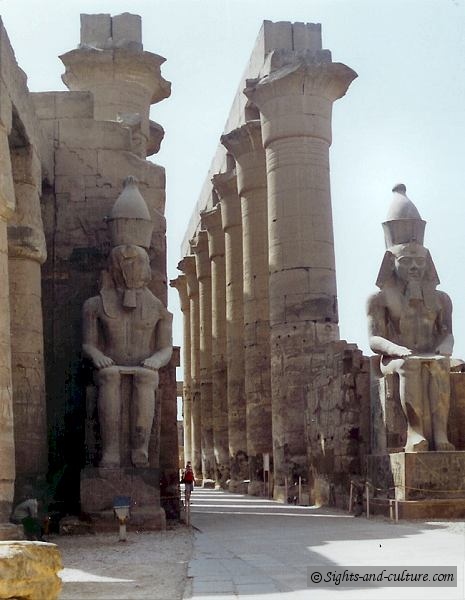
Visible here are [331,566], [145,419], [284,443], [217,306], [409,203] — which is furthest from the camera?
[217,306]

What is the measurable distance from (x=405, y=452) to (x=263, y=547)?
3.23m

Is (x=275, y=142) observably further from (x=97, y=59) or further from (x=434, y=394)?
A: (x=434, y=394)

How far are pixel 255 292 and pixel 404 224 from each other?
1011 centimetres

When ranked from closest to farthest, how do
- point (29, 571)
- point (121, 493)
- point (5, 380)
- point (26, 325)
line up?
1. point (29, 571)
2. point (5, 380)
3. point (121, 493)
4. point (26, 325)

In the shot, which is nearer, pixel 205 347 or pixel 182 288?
pixel 205 347

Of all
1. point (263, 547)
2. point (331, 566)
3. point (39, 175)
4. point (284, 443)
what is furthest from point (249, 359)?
point (331, 566)

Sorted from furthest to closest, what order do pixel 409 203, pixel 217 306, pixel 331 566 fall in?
pixel 217 306 → pixel 409 203 → pixel 331 566

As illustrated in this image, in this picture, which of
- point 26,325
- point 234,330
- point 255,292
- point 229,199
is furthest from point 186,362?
point 26,325

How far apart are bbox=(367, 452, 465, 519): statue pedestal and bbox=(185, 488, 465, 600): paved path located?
381mm

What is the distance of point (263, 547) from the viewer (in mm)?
9531

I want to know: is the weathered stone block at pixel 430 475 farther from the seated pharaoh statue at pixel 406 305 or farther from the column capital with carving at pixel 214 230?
the column capital with carving at pixel 214 230

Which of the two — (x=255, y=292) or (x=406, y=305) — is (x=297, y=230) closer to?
(x=255, y=292)

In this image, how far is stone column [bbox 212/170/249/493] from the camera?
83.7ft

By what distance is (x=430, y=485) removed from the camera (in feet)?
39.7
